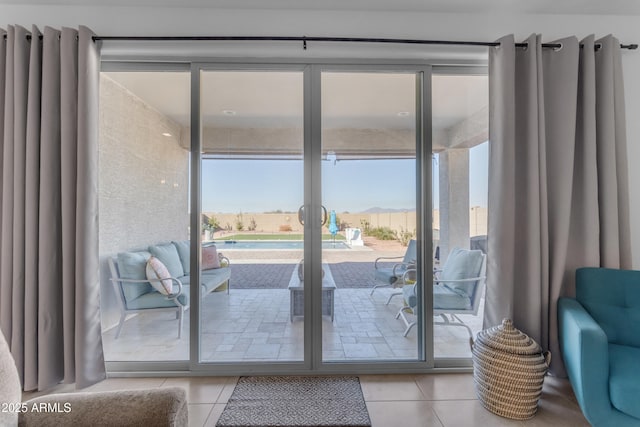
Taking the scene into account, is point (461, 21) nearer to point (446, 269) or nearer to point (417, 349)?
point (446, 269)

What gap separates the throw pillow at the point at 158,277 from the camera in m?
2.50

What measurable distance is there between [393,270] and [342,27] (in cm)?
190

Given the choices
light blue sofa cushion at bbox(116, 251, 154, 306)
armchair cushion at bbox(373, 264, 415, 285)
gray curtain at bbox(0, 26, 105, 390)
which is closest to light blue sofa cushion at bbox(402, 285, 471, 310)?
armchair cushion at bbox(373, 264, 415, 285)

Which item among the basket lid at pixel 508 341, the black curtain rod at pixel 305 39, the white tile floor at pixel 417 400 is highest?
the black curtain rod at pixel 305 39

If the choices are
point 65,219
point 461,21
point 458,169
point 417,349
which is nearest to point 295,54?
point 461,21

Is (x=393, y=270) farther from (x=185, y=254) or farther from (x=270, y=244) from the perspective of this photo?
(x=185, y=254)

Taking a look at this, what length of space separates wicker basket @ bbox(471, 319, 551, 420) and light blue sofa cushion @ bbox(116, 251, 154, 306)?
256 centimetres

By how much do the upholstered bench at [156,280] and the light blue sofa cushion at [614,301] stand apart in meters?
2.54

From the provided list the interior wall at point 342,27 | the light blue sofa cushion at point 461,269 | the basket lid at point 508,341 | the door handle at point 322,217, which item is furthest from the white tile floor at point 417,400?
the interior wall at point 342,27

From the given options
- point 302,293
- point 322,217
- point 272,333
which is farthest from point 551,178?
point 272,333

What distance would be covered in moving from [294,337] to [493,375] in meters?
1.36

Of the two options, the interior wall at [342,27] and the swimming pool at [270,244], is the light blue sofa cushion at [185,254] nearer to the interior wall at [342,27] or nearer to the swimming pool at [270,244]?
the swimming pool at [270,244]

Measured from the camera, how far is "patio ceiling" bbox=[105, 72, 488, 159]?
7.81 ft

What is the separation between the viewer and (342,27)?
2.24m
